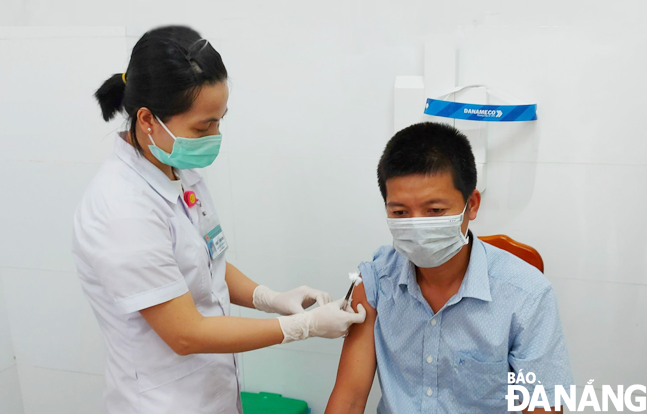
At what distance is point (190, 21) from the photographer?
7.39 ft

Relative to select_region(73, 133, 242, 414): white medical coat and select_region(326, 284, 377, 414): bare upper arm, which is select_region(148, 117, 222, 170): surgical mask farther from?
select_region(326, 284, 377, 414): bare upper arm

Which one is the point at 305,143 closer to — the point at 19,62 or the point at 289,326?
the point at 289,326

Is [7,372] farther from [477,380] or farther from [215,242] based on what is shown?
[477,380]

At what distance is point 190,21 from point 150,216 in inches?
42.0

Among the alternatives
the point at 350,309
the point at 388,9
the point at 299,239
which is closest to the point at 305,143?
the point at 299,239

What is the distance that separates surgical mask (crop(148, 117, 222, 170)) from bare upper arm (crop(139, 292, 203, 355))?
0.32 metres

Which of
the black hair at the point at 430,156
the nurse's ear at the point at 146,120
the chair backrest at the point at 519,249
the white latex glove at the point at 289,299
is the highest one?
the nurse's ear at the point at 146,120

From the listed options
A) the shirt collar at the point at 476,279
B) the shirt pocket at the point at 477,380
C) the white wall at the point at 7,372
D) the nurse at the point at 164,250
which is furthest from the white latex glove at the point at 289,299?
the white wall at the point at 7,372

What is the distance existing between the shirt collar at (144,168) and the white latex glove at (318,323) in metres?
0.43

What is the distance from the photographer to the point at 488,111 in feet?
6.19

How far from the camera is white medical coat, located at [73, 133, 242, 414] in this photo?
55.6 inches

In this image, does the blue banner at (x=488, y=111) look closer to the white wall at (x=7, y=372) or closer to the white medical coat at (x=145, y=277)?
the white medical coat at (x=145, y=277)

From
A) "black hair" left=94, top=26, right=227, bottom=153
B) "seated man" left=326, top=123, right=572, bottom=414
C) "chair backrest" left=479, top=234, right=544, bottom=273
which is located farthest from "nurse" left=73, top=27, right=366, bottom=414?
"chair backrest" left=479, top=234, right=544, bottom=273

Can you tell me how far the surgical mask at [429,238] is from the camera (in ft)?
4.81
